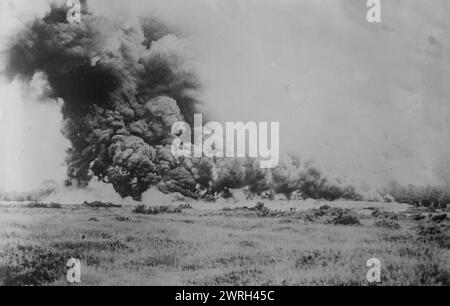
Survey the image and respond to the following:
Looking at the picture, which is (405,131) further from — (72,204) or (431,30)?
(72,204)

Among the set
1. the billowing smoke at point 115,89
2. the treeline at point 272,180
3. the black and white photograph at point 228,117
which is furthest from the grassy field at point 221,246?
the billowing smoke at point 115,89

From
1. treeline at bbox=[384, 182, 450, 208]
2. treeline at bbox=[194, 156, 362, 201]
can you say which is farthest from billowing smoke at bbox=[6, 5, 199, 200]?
treeline at bbox=[384, 182, 450, 208]

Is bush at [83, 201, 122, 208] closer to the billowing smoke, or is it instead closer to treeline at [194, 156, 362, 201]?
the billowing smoke

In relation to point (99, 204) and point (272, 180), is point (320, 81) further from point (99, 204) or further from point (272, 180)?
point (99, 204)

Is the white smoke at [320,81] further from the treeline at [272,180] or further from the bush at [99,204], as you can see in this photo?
the bush at [99,204]

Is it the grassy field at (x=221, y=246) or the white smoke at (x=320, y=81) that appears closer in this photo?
the grassy field at (x=221, y=246)

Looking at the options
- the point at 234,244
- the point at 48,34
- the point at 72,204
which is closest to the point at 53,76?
the point at 48,34
